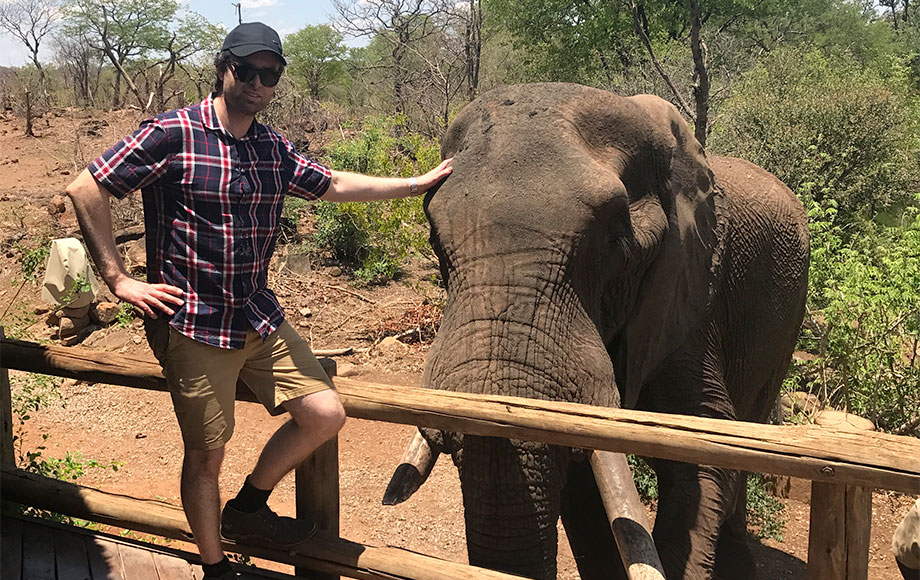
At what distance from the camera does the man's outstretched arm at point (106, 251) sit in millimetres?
2406

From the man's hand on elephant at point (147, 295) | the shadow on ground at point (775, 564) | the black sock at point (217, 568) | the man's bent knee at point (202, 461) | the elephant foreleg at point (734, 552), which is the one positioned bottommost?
the shadow on ground at point (775, 564)

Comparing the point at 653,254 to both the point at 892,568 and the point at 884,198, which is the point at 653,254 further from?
the point at 884,198

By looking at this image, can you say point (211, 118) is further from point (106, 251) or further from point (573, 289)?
point (573, 289)

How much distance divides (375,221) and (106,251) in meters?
8.57

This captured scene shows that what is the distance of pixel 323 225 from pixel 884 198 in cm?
867

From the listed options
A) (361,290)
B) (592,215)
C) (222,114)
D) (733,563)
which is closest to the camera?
(222,114)

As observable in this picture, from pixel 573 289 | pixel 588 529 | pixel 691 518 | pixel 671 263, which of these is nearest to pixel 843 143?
pixel 588 529

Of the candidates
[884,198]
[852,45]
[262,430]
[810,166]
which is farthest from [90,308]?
[852,45]

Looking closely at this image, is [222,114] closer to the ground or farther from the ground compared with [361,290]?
farther from the ground

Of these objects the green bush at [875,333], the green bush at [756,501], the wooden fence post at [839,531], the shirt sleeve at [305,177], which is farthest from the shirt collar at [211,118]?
the green bush at [875,333]

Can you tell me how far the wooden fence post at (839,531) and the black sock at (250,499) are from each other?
178 cm

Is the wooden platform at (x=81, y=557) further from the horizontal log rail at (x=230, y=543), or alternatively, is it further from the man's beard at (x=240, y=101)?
the man's beard at (x=240, y=101)

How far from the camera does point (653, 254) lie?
3336mm

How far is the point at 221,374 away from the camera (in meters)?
2.62
